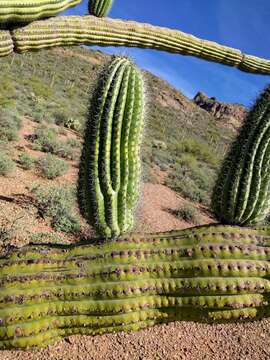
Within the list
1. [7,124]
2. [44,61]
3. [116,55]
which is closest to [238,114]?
[44,61]

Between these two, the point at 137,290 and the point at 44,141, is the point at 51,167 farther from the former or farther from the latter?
the point at 137,290

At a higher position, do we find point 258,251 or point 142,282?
point 258,251

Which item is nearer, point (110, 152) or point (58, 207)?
point (110, 152)

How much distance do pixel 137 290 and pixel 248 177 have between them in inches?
31.0

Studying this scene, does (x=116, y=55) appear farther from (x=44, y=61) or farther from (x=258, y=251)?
(x=44, y=61)

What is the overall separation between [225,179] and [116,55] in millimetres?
909

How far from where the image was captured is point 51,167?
11539mm

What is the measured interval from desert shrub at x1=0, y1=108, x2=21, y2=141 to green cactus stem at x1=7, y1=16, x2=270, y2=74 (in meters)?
11.5

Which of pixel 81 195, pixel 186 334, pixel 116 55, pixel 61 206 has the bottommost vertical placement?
pixel 61 206

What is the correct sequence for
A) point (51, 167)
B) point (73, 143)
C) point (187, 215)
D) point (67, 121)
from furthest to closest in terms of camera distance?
point (67, 121)
point (73, 143)
point (187, 215)
point (51, 167)

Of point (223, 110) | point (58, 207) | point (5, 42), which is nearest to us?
point (5, 42)

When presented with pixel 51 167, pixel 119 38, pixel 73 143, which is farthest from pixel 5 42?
pixel 73 143

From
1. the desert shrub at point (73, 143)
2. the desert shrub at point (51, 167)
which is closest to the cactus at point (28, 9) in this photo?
the desert shrub at point (51, 167)

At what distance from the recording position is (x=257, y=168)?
2.17 m
